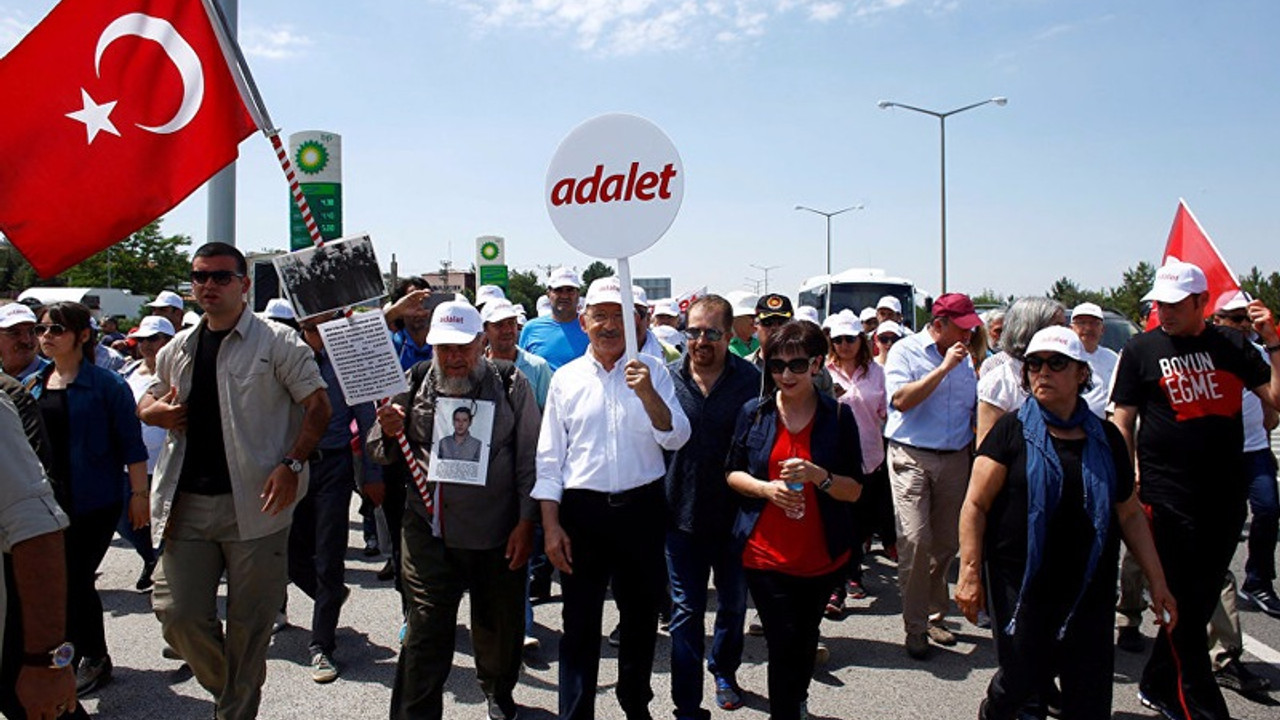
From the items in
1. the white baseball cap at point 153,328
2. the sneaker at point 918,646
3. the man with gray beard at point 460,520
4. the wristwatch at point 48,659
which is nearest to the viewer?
the wristwatch at point 48,659

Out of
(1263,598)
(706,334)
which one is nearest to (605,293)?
(706,334)

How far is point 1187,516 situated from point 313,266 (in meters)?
4.15

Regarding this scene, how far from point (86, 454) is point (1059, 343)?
4729mm

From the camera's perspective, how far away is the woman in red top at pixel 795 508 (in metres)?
3.61

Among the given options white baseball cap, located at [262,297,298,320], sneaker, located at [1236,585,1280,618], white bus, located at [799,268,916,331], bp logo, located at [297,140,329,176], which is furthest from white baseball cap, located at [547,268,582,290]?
white bus, located at [799,268,916,331]

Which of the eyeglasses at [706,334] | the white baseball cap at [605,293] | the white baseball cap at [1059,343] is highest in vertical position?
the white baseball cap at [605,293]

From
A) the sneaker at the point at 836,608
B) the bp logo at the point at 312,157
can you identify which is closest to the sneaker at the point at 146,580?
the sneaker at the point at 836,608

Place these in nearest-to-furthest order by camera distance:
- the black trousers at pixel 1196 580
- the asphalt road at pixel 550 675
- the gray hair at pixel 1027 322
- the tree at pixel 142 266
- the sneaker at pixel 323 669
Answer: the black trousers at pixel 1196 580 < the asphalt road at pixel 550 675 < the gray hair at pixel 1027 322 < the sneaker at pixel 323 669 < the tree at pixel 142 266

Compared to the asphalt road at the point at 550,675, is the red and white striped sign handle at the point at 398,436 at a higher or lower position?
higher

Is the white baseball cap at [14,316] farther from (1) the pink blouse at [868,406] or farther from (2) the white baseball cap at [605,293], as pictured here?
(1) the pink blouse at [868,406]

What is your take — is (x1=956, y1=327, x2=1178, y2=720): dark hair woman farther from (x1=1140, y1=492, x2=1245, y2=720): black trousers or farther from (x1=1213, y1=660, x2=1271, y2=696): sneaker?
(x1=1213, y1=660, x2=1271, y2=696): sneaker

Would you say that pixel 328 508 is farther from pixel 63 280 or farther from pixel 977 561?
pixel 63 280

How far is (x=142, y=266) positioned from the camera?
1817 inches

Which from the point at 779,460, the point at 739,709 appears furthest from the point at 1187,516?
the point at 739,709
